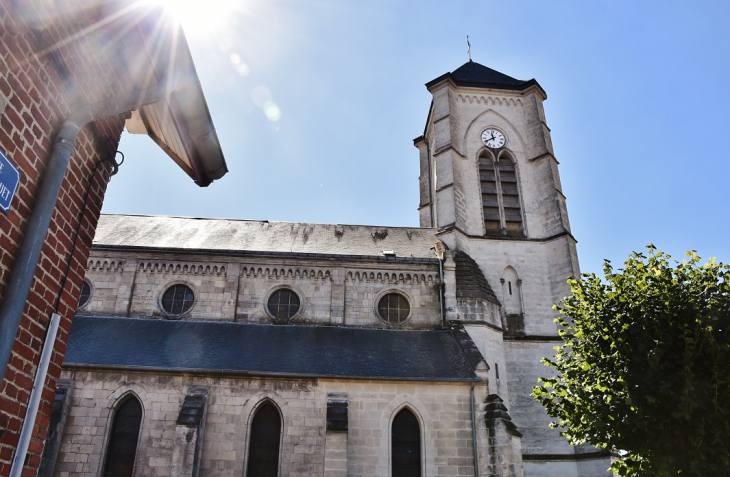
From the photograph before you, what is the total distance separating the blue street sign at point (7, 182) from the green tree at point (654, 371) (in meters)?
9.65

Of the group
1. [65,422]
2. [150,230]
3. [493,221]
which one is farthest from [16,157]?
[493,221]

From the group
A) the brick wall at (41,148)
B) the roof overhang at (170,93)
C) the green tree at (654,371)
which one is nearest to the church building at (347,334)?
the green tree at (654,371)

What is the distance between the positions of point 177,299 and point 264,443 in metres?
6.19

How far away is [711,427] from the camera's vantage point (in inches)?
357

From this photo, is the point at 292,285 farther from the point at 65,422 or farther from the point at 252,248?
the point at 65,422

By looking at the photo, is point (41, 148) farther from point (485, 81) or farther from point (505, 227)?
point (485, 81)

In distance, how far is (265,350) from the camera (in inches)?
599

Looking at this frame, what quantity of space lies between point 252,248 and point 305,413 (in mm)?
7100

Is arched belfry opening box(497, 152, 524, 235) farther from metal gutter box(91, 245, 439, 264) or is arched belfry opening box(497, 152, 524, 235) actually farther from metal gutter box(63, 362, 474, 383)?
metal gutter box(63, 362, 474, 383)

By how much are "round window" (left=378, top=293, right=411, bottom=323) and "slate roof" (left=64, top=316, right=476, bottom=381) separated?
662mm

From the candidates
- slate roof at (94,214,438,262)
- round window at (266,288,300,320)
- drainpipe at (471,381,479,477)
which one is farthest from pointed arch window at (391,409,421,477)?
slate roof at (94,214,438,262)

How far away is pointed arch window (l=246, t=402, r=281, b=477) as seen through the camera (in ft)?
43.8

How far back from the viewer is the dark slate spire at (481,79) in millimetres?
25641

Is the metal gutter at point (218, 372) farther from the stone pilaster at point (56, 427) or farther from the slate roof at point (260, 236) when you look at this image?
the slate roof at point (260, 236)
